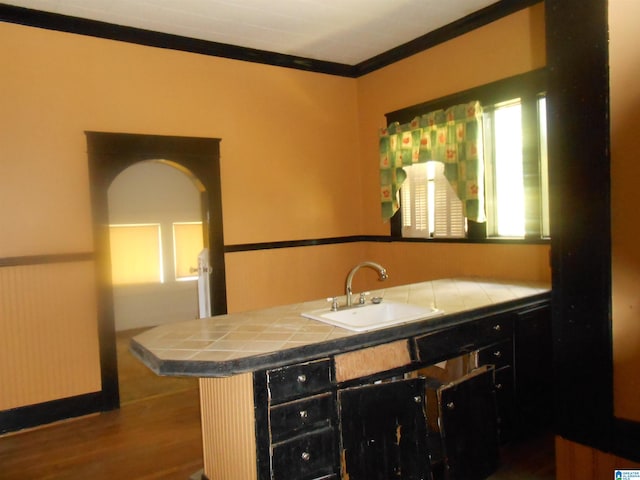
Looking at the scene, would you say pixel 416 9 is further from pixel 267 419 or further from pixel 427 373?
pixel 267 419

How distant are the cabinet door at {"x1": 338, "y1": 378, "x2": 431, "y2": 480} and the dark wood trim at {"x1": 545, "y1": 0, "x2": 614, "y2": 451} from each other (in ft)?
3.82

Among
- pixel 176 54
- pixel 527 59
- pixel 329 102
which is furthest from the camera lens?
pixel 329 102

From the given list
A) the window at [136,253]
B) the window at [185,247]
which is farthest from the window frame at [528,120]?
the window at [136,253]

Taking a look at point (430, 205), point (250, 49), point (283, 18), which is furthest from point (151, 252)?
point (430, 205)

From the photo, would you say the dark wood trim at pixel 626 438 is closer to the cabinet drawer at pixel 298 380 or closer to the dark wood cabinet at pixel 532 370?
the cabinet drawer at pixel 298 380

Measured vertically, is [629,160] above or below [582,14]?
below

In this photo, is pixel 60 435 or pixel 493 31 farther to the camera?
pixel 493 31

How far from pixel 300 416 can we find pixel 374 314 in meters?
0.88

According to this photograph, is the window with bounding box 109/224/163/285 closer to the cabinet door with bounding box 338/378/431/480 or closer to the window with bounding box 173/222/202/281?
the window with bounding box 173/222/202/281

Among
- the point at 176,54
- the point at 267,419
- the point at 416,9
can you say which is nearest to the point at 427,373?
the point at 267,419

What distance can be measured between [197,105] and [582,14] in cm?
351

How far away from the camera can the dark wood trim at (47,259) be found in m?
3.15

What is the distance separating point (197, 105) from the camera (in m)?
3.91

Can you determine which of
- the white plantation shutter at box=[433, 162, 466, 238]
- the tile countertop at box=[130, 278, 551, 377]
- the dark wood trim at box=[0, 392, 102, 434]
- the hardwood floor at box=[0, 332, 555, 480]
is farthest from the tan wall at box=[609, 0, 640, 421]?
the dark wood trim at box=[0, 392, 102, 434]
